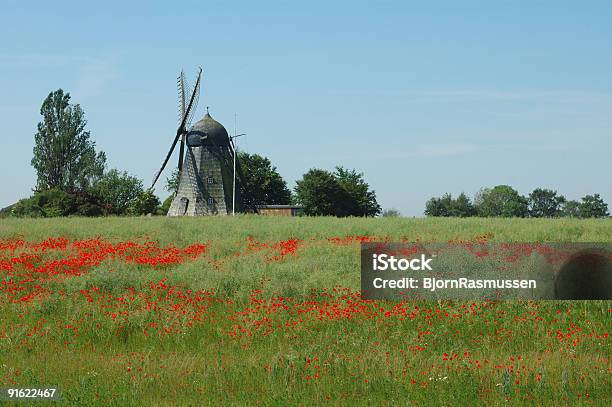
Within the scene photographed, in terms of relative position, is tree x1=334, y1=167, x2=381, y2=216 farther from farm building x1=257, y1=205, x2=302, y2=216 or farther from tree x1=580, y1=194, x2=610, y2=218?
tree x1=580, y1=194, x2=610, y2=218

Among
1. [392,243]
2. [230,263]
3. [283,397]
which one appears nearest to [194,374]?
[283,397]

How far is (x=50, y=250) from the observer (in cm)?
2573

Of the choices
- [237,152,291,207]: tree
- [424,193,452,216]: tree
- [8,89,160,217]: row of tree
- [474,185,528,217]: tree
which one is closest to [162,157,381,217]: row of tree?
[237,152,291,207]: tree

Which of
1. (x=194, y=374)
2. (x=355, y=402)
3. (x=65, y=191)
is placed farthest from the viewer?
(x=65, y=191)

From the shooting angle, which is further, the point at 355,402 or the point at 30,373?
the point at 30,373

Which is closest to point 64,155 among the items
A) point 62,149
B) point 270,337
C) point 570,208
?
point 62,149

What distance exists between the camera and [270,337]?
13016mm

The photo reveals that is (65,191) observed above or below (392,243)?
above

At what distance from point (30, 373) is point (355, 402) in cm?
538

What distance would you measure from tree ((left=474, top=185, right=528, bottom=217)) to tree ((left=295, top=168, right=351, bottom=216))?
69.9 m

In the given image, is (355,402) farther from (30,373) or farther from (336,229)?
(336,229)

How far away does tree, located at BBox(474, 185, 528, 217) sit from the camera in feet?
484

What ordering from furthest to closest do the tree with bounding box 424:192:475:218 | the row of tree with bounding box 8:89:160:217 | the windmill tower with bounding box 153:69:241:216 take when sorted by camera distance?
the tree with bounding box 424:192:475:218 → the row of tree with bounding box 8:89:160:217 → the windmill tower with bounding box 153:69:241:216

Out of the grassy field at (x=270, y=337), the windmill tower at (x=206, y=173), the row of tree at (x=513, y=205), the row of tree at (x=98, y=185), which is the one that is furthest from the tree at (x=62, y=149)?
the row of tree at (x=513, y=205)
